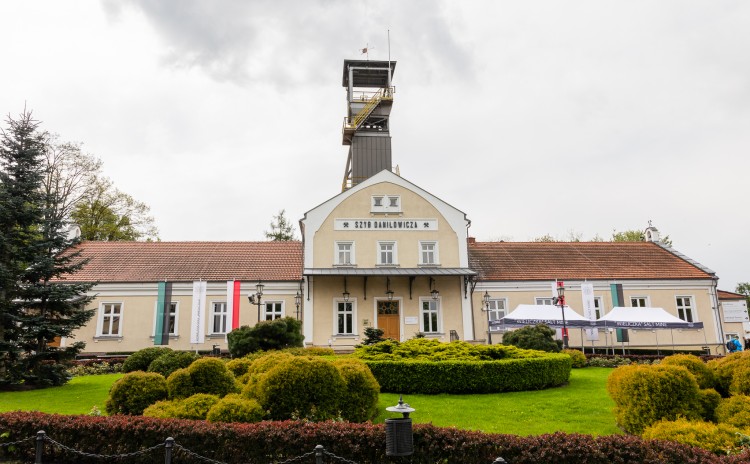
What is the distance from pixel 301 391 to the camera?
998 cm

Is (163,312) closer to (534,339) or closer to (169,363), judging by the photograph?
(169,363)

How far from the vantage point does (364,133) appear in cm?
3444

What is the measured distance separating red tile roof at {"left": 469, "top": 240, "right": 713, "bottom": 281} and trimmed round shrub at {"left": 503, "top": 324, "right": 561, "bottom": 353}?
7733mm

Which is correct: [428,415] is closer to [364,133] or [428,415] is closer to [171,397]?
[171,397]

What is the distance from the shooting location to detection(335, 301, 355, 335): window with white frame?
26.2m

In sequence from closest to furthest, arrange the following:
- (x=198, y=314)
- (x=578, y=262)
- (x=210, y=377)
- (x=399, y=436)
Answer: (x=399, y=436) < (x=210, y=377) < (x=198, y=314) < (x=578, y=262)

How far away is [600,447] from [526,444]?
0.96 m

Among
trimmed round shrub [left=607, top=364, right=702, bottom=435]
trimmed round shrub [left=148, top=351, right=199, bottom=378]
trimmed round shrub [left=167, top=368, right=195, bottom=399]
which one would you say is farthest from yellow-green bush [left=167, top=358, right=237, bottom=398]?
trimmed round shrub [left=607, top=364, right=702, bottom=435]

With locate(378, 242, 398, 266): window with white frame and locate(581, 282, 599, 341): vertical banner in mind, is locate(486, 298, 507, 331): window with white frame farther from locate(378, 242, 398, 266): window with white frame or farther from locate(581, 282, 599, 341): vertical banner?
locate(378, 242, 398, 266): window with white frame

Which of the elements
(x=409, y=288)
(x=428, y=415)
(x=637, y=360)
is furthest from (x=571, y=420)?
(x=409, y=288)

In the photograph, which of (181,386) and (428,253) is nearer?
(181,386)

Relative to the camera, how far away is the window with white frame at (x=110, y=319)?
2669cm

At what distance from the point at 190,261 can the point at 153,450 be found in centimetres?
2239

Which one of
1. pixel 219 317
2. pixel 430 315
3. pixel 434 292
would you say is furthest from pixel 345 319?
pixel 219 317
